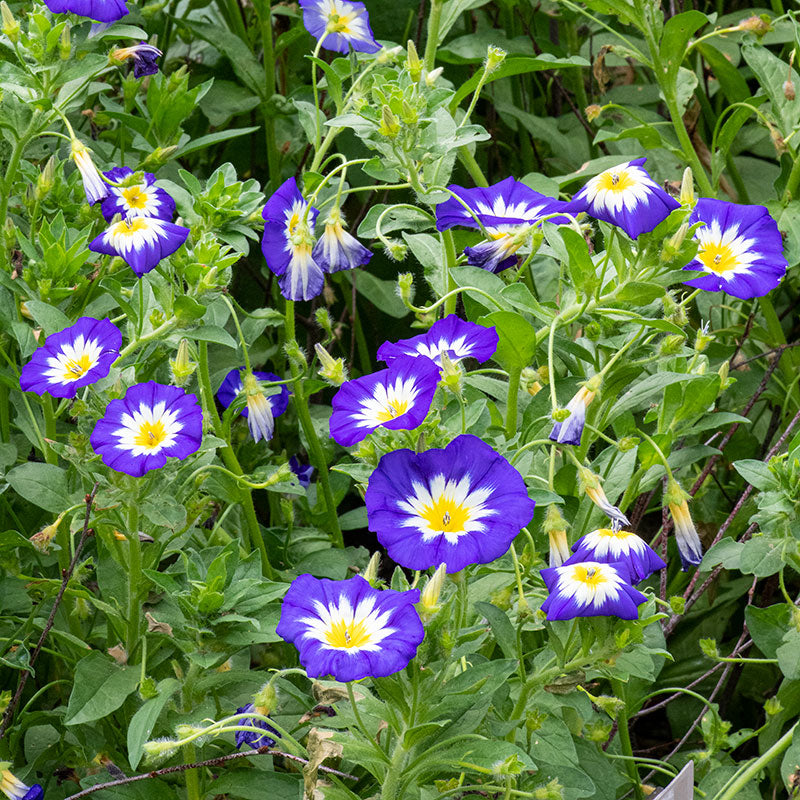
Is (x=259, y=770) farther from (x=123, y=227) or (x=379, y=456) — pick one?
(x=123, y=227)

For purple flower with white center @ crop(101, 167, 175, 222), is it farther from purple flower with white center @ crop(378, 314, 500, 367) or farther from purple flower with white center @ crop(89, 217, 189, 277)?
purple flower with white center @ crop(378, 314, 500, 367)

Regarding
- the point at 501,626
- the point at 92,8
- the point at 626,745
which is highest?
the point at 92,8

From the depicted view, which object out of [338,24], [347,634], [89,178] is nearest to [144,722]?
[347,634]

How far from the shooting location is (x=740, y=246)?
1.08 metres

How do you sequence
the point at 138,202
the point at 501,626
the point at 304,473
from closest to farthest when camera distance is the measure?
the point at 501,626, the point at 138,202, the point at 304,473

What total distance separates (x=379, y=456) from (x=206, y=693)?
12.2 inches

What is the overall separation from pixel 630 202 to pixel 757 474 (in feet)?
1.00

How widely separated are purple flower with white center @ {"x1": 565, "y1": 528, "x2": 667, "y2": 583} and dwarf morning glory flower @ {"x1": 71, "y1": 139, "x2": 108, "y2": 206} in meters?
0.59

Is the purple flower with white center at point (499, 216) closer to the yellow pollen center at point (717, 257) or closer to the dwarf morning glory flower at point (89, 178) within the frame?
the yellow pollen center at point (717, 257)

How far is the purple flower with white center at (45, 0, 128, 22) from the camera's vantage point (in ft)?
3.38

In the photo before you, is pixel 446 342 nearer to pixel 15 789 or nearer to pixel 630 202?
pixel 630 202

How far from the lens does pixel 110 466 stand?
2.80 ft

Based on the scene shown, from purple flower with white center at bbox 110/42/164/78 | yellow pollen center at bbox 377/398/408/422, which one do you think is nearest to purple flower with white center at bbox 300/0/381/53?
purple flower with white center at bbox 110/42/164/78

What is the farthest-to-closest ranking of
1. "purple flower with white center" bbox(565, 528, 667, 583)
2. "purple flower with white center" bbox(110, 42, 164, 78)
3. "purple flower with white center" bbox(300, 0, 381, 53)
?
"purple flower with white center" bbox(300, 0, 381, 53) < "purple flower with white center" bbox(110, 42, 164, 78) < "purple flower with white center" bbox(565, 528, 667, 583)
